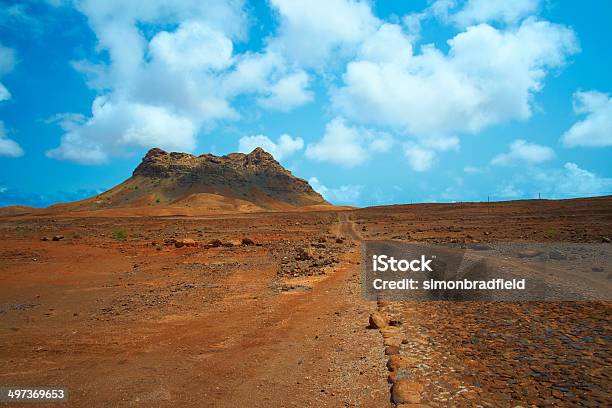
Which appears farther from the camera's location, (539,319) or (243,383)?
(539,319)

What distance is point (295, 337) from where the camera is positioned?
8609mm

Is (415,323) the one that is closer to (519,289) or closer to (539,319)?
(539,319)

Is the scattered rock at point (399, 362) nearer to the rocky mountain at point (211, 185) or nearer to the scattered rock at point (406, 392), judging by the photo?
the scattered rock at point (406, 392)

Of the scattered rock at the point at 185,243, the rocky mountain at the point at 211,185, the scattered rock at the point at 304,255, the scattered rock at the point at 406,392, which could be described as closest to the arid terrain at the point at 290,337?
the scattered rock at the point at 406,392

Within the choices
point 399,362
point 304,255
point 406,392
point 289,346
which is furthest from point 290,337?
Result: point 304,255

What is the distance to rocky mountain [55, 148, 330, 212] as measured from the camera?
350ft

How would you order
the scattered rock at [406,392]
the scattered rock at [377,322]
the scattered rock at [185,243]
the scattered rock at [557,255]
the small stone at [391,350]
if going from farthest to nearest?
the scattered rock at [185,243]
the scattered rock at [557,255]
the scattered rock at [377,322]
the small stone at [391,350]
the scattered rock at [406,392]

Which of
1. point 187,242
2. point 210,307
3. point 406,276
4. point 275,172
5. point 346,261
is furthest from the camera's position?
point 275,172

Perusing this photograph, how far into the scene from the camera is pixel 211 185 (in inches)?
4889

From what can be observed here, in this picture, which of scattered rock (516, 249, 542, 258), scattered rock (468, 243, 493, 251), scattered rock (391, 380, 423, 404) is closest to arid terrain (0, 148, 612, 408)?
scattered rock (391, 380, 423, 404)

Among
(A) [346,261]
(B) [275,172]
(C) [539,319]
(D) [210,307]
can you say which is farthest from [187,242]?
(B) [275,172]

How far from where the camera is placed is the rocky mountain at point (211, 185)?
107 metres

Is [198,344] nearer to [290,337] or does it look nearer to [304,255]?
[290,337]

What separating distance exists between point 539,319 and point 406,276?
6.26 meters
